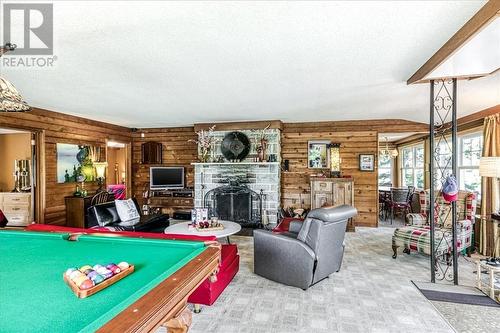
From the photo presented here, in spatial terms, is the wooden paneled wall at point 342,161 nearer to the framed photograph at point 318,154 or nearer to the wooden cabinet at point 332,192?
the framed photograph at point 318,154

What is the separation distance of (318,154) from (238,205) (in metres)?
2.27

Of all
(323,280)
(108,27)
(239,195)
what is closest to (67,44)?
(108,27)

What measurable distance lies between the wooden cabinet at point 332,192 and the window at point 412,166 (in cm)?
357

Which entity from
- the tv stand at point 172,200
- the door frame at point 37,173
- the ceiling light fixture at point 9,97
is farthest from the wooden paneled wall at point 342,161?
the ceiling light fixture at point 9,97

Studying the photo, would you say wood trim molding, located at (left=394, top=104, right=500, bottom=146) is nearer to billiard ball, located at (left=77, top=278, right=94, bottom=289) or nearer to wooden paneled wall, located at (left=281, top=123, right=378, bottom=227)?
wooden paneled wall, located at (left=281, top=123, right=378, bottom=227)

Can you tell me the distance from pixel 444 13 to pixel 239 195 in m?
4.98

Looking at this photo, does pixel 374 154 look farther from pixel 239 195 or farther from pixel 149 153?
pixel 149 153

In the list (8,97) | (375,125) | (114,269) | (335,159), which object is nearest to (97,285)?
(114,269)

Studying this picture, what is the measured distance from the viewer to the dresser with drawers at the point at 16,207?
18.7 feet

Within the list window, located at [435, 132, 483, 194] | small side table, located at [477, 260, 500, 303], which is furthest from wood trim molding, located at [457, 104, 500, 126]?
small side table, located at [477, 260, 500, 303]

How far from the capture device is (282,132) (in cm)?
652

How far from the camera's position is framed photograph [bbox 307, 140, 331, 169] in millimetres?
6324

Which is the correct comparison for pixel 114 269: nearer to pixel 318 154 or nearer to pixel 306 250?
pixel 306 250

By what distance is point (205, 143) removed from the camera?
6395 mm
